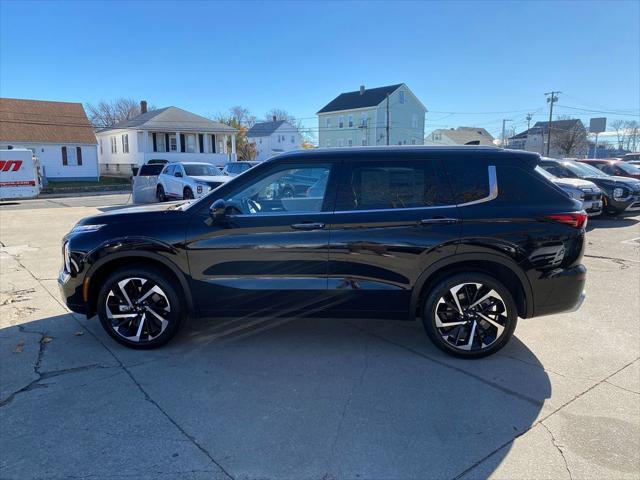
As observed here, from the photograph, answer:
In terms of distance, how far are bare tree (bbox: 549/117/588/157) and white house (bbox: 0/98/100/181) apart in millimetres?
56834

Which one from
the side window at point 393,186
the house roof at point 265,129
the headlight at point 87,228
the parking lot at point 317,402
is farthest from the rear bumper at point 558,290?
the house roof at point 265,129

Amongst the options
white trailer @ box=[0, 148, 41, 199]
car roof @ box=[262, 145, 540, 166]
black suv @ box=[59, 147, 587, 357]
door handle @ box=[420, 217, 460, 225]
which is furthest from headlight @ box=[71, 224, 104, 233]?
white trailer @ box=[0, 148, 41, 199]

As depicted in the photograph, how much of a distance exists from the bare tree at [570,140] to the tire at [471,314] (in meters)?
65.0

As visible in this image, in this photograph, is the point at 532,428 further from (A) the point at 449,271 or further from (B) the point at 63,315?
(B) the point at 63,315

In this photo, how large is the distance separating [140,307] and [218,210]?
3.94ft

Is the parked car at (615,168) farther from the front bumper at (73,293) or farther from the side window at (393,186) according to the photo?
the front bumper at (73,293)

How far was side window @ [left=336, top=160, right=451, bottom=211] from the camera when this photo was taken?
4.01 meters

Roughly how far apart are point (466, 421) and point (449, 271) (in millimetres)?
1334

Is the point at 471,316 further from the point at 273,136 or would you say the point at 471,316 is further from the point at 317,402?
the point at 273,136

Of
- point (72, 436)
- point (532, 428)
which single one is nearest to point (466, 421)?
point (532, 428)

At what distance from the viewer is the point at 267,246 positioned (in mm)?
4012

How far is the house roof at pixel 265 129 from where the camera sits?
6862 cm

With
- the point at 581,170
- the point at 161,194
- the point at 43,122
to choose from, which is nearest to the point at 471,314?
the point at 581,170

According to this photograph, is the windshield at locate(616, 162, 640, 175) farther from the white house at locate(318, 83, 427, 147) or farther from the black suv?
the white house at locate(318, 83, 427, 147)
